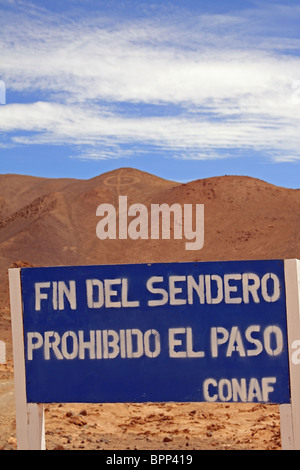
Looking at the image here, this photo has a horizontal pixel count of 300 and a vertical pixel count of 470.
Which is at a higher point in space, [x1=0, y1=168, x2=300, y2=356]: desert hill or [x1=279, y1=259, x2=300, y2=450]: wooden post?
[x1=0, y1=168, x2=300, y2=356]: desert hill

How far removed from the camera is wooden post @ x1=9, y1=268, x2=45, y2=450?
15.5 ft

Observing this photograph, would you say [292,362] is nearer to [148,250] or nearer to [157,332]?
[157,332]

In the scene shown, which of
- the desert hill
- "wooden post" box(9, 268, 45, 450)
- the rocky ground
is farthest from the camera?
the desert hill

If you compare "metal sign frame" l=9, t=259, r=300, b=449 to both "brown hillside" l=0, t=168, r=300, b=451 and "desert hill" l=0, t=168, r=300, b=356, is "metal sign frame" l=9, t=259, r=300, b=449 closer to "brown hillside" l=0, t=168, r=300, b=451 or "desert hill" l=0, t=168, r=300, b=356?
"brown hillside" l=0, t=168, r=300, b=451

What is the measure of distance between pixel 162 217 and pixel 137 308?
51681 mm

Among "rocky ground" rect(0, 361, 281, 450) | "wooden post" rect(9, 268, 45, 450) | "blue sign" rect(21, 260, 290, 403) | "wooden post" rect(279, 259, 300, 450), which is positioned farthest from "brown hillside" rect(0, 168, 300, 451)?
"wooden post" rect(279, 259, 300, 450)

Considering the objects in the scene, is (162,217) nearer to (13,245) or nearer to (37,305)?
(13,245)

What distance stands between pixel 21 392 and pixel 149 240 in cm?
4886

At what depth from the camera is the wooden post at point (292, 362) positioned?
4484 millimetres

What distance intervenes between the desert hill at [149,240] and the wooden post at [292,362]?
31532mm

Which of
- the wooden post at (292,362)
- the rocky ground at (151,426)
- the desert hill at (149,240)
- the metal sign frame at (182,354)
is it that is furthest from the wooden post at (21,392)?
the desert hill at (149,240)

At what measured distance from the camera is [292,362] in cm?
449

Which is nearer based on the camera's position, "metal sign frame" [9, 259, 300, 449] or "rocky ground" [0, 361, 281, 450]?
"metal sign frame" [9, 259, 300, 449]

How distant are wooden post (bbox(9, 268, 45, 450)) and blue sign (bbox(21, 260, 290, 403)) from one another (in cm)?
4
